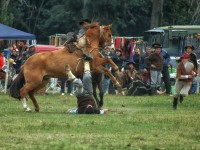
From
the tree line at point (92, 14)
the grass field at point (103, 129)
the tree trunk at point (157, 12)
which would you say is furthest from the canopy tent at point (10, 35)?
the tree line at point (92, 14)

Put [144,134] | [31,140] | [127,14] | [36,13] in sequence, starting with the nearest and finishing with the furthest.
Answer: [31,140]
[144,134]
[127,14]
[36,13]

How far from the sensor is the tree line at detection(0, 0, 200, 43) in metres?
63.5

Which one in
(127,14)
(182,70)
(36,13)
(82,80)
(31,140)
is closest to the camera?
(31,140)

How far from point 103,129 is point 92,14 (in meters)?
46.6

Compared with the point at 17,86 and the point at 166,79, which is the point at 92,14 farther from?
the point at 17,86

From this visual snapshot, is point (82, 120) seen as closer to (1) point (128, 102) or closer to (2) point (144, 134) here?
(2) point (144, 134)

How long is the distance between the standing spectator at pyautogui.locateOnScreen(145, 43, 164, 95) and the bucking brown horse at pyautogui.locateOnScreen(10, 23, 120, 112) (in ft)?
32.9

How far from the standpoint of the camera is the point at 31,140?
15.1 meters

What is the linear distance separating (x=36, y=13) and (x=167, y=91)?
4123 centimetres

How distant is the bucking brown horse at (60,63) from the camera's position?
73.5 feet

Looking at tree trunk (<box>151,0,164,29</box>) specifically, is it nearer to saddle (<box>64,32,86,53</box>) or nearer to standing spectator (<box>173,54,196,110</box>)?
standing spectator (<box>173,54,196,110</box>)

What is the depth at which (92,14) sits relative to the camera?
63.5 metres

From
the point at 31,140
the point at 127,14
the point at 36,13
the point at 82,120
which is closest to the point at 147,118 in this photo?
the point at 82,120

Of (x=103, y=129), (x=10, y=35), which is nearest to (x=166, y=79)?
(x=10, y=35)
